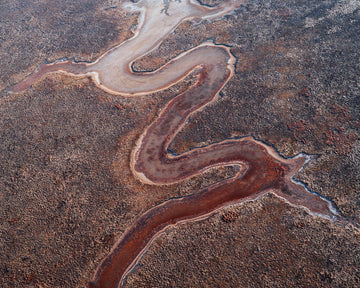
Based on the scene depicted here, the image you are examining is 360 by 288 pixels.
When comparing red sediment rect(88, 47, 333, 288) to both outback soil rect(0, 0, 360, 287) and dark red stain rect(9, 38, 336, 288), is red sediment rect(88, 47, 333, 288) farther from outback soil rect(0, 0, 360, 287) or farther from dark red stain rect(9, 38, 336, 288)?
outback soil rect(0, 0, 360, 287)

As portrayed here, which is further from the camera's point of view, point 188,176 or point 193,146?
point 193,146

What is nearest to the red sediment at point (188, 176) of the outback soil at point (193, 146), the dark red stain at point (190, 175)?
the dark red stain at point (190, 175)

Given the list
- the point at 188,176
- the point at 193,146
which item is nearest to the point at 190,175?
the point at 188,176

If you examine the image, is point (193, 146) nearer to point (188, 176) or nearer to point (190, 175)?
point (190, 175)

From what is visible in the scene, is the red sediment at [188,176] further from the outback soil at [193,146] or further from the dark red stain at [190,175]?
the outback soil at [193,146]

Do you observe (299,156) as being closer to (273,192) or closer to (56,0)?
(273,192)
